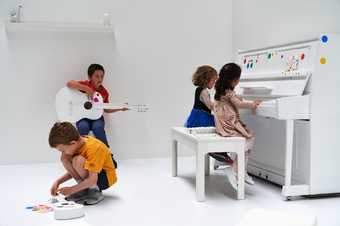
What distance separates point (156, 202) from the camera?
9.27 ft

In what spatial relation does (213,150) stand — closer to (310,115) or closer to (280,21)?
(310,115)

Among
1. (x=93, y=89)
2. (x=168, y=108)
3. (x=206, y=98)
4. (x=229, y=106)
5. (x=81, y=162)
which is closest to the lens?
(x=81, y=162)

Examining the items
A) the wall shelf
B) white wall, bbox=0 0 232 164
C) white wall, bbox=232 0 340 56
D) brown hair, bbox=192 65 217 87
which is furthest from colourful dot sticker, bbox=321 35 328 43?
the wall shelf

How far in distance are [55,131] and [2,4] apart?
2.24 m

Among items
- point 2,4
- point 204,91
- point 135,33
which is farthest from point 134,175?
point 2,4

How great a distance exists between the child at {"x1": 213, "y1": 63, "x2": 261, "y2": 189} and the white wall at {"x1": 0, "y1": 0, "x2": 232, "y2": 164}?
1525 millimetres

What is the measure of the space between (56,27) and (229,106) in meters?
2.06

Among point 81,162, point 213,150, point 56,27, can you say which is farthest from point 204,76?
point 56,27

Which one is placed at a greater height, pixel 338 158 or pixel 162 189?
pixel 338 158

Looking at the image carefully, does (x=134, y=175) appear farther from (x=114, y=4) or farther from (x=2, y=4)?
(x=2, y=4)

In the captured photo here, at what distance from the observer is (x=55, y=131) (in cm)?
254

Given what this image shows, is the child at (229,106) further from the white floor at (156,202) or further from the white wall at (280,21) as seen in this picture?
the white wall at (280,21)

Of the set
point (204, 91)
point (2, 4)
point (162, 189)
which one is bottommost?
point (162, 189)

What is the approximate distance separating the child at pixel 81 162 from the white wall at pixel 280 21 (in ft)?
5.72
